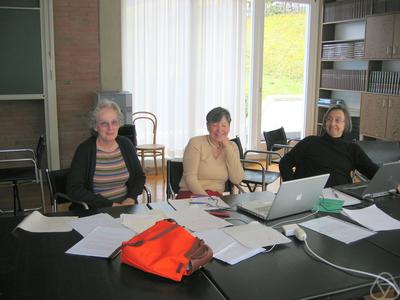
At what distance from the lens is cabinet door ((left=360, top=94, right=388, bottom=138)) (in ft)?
19.1

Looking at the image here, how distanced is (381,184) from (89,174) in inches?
70.8

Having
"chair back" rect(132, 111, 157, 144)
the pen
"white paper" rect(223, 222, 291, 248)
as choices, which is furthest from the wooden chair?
the pen

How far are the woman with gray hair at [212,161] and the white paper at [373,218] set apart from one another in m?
1.00

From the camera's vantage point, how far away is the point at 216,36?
6.38m

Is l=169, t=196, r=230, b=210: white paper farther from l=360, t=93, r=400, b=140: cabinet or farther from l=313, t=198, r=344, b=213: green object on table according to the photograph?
l=360, t=93, r=400, b=140: cabinet

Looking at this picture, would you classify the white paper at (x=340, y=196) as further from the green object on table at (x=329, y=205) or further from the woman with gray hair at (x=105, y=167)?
the woman with gray hair at (x=105, y=167)

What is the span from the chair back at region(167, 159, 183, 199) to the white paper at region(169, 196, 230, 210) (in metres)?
0.82

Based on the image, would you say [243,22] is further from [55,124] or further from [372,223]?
[372,223]

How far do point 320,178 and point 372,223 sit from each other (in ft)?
1.09

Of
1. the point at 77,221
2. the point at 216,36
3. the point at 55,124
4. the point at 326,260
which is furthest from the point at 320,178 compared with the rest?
the point at 216,36

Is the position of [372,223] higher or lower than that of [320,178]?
lower

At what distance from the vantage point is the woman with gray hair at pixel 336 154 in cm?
321

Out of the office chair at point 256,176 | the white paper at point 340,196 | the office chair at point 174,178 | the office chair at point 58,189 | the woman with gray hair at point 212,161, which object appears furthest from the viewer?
the office chair at point 256,176

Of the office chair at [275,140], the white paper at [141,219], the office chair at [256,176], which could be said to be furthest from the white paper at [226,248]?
the office chair at [275,140]
